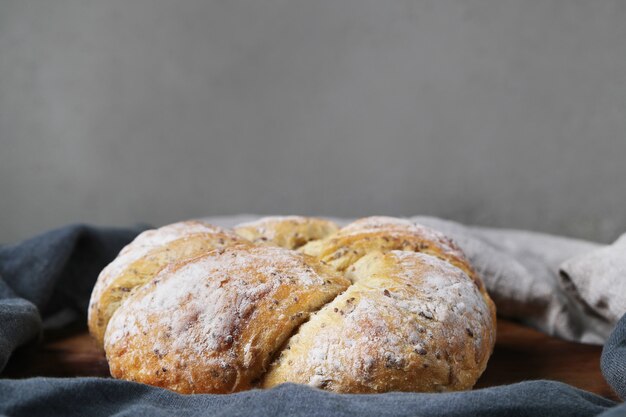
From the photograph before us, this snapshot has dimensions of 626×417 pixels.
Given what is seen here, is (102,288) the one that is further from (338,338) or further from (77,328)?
(338,338)

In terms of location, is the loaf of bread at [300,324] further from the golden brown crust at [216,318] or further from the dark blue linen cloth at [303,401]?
the dark blue linen cloth at [303,401]

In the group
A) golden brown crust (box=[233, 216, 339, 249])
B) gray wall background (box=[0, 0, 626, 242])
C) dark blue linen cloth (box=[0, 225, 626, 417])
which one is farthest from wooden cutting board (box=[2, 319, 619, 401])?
gray wall background (box=[0, 0, 626, 242])

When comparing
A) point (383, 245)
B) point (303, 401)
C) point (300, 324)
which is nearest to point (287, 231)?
point (383, 245)

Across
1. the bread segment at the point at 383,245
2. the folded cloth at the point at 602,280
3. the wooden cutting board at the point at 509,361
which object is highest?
the bread segment at the point at 383,245

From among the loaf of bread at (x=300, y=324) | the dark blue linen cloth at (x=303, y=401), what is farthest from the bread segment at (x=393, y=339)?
the dark blue linen cloth at (x=303, y=401)

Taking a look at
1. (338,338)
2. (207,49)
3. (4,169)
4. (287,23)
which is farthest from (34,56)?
(338,338)

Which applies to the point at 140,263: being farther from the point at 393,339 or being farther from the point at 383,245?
the point at 393,339

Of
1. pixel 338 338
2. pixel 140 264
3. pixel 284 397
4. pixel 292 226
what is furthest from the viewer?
pixel 292 226
